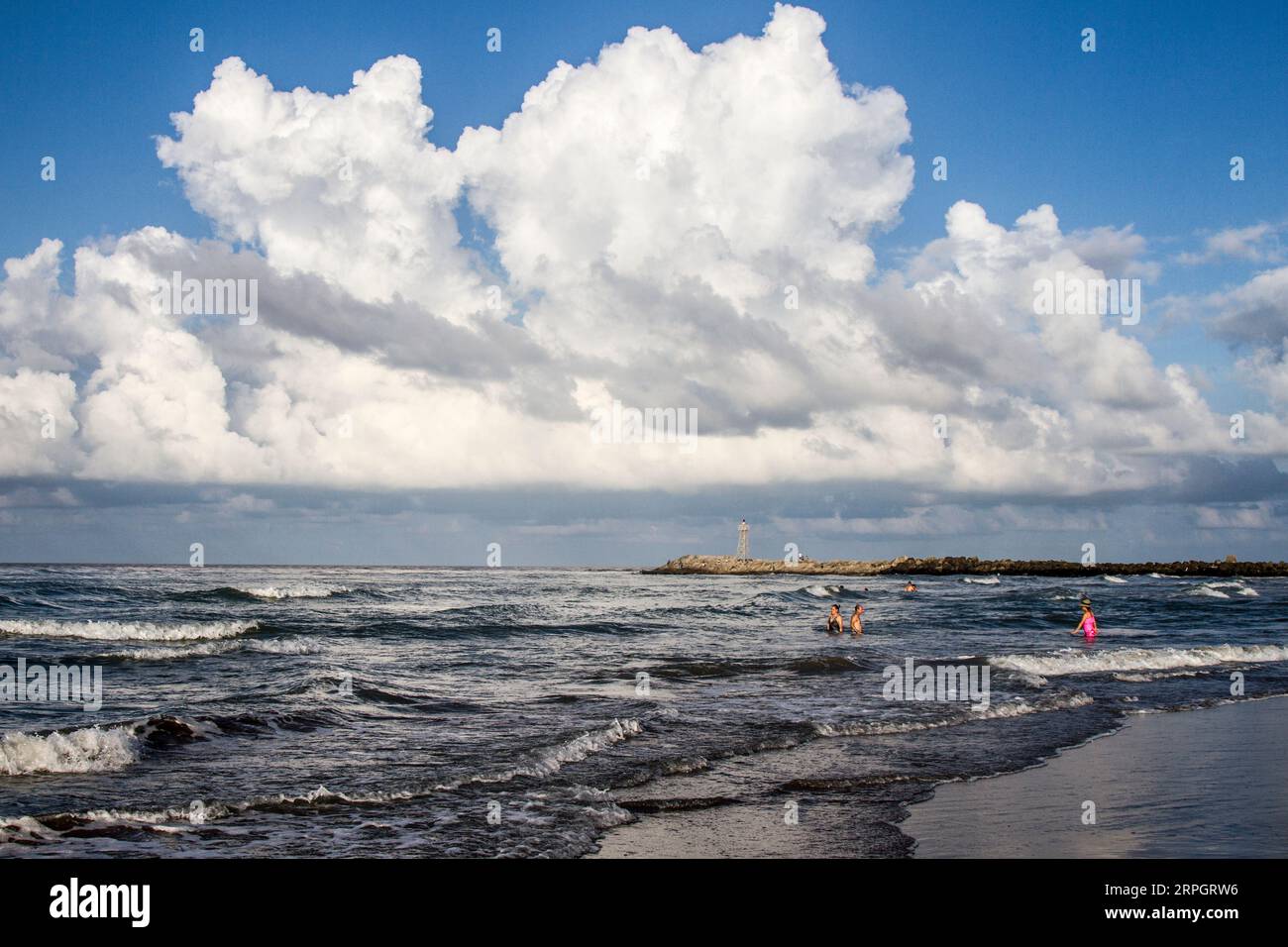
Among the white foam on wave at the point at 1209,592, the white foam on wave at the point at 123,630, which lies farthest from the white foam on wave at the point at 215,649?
the white foam on wave at the point at 1209,592

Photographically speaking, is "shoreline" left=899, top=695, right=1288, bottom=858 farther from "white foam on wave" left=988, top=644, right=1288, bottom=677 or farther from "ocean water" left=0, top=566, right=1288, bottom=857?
"white foam on wave" left=988, top=644, right=1288, bottom=677

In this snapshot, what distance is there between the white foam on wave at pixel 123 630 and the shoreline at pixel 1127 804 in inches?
955

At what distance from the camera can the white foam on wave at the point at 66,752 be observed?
436 inches

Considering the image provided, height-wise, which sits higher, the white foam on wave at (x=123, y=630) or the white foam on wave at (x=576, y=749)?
the white foam on wave at (x=576, y=749)

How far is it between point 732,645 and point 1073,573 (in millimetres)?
95797

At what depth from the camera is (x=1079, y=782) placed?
36.8 ft

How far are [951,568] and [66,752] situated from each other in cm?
11710

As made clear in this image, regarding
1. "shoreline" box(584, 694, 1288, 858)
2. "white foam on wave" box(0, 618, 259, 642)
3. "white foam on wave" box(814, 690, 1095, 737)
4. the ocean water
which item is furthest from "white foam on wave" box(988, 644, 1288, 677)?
"white foam on wave" box(0, 618, 259, 642)

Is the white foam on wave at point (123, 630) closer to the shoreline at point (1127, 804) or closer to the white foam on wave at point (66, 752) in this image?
the white foam on wave at point (66, 752)
